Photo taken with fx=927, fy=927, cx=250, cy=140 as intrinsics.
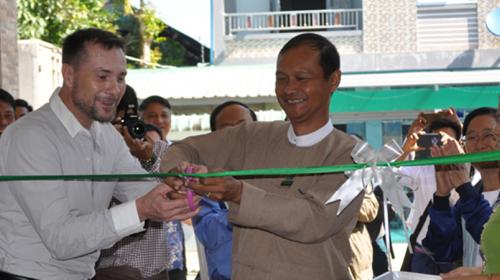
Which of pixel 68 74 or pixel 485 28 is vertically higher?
pixel 485 28

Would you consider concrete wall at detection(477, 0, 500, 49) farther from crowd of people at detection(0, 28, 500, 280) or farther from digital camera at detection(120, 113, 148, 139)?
crowd of people at detection(0, 28, 500, 280)

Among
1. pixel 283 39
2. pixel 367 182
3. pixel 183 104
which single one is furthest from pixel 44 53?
pixel 367 182

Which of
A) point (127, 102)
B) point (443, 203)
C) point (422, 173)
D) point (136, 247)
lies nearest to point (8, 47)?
point (127, 102)

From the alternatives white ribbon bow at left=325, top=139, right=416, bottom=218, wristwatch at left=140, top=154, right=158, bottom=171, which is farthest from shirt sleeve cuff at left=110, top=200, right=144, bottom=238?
wristwatch at left=140, top=154, right=158, bottom=171

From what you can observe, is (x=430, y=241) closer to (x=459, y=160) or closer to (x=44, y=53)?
(x=459, y=160)

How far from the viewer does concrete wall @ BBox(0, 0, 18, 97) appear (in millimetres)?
9758

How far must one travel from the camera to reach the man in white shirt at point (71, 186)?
10.6 feet

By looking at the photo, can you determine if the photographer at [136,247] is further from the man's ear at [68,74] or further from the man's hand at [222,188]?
the man's hand at [222,188]

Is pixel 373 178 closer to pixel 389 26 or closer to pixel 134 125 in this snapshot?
pixel 134 125

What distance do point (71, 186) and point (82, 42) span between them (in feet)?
1.79

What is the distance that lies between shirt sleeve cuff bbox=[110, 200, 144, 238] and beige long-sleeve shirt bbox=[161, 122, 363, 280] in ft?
0.62

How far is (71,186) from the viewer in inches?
134

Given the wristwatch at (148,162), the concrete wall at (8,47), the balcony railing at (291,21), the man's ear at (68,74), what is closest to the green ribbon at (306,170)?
the man's ear at (68,74)

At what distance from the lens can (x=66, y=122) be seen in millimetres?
3490
